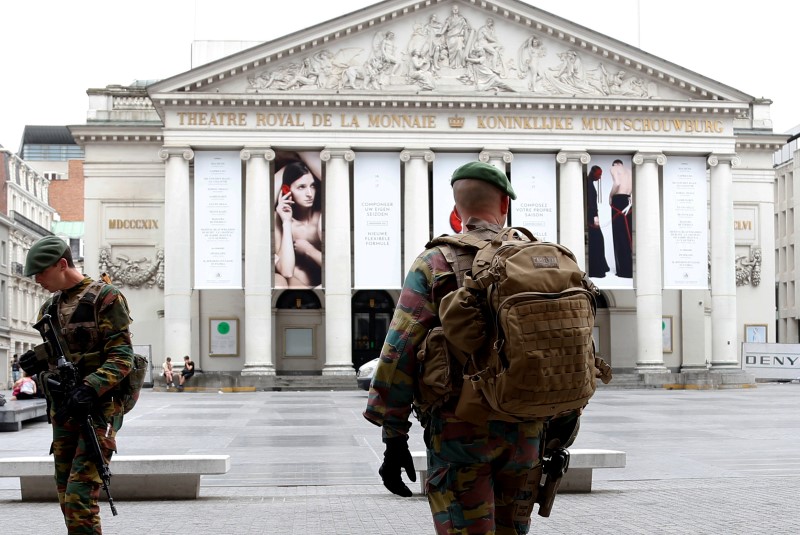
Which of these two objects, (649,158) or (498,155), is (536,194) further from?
(649,158)

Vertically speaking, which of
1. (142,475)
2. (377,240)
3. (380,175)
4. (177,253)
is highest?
(380,175)

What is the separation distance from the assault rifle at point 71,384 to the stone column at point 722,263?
43.9 m

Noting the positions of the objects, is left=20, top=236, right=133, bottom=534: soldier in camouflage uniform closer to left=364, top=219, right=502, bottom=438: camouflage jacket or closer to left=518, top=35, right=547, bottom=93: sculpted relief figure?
left=364, top=219, right=502, bottom=438: camouflage jacket

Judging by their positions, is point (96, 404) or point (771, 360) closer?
point (96, 404)

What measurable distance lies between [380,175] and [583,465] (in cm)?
3506

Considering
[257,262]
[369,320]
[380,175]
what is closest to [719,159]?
[380,175]

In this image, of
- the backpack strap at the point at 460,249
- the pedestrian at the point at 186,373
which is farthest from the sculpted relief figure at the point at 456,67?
the backpack strap at the point at 460,249

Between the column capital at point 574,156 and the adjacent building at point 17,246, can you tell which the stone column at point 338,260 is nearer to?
the column capital at point 574,156

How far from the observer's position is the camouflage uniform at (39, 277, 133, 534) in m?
6.31

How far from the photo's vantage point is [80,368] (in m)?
6.62

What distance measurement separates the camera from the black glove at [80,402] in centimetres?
627

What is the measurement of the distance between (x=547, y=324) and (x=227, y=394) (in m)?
37.8

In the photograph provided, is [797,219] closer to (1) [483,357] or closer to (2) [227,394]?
(2) [227,394]

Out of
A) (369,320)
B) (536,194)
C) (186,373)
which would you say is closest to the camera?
(186,373)
